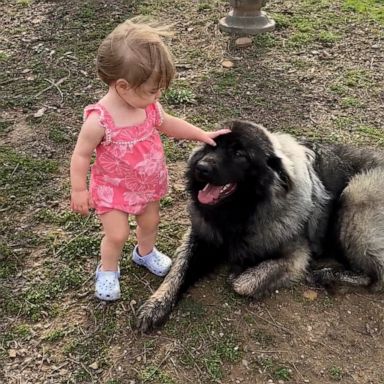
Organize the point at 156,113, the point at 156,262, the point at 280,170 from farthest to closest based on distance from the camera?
the point at 156,262 < the point at 280,170 < the point at 156,113

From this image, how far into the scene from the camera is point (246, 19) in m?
Answer: 6.68

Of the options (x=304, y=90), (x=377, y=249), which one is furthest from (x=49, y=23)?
(x=377, y=249)

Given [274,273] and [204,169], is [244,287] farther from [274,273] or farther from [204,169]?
[204,169]

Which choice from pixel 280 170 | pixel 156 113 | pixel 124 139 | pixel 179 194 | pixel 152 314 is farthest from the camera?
pixel 179 194

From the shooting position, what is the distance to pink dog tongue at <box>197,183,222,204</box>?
3574 millimetres

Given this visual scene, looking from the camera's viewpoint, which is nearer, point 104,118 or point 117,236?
point 104,118

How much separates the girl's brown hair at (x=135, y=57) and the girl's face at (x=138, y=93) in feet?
0.09

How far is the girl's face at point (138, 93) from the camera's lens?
3.05 m

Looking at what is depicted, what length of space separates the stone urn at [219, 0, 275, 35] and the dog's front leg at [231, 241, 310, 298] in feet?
11.5

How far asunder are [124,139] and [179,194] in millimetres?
1428

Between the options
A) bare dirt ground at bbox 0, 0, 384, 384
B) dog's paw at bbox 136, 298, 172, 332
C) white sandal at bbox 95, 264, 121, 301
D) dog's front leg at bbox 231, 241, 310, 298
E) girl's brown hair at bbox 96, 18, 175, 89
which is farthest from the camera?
dog's front leg at bbox 231, 241, 310, 298

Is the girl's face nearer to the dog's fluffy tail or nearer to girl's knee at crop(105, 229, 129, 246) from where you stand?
girl's knee at crop(105, 229, 129, 246)

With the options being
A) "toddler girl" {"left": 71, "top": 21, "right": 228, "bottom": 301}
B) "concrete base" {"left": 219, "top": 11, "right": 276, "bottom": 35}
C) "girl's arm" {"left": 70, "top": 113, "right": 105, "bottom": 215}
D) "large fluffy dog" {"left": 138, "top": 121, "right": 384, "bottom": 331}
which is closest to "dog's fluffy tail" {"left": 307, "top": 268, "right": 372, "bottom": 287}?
"large fluffy dog" {"left": 138, "top": 121, "right": 384, "bottom": 331}

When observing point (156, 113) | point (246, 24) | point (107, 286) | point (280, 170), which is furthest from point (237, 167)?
point (246, 24)
